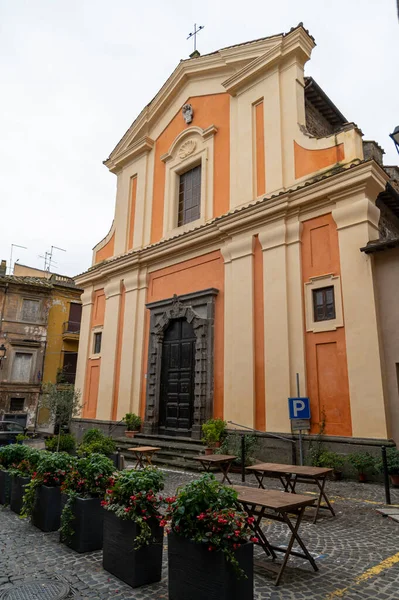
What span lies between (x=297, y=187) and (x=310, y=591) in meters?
9.10

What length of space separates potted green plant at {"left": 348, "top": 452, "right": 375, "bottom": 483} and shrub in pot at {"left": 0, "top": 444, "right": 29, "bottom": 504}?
595 centimetres

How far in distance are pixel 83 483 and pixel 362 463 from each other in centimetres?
552

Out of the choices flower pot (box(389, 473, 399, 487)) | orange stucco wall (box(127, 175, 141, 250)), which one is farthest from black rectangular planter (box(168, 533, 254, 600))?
orange stucco wall (box(127, 175, 141, 250))

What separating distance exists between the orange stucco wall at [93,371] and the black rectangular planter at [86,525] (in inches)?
450

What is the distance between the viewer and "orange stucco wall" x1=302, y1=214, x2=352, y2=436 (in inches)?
345

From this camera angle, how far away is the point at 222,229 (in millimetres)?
12086

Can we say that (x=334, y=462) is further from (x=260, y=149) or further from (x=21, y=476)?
(x=260, y=149)

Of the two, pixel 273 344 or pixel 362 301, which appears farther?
pixel 273 344

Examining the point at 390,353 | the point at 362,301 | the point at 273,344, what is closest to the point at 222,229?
the point at 273,344

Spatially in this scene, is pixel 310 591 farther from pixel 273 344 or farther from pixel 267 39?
pixel 267 39

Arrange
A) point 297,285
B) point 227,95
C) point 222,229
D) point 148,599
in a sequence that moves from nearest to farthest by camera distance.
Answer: point 148,599 < point 297,285 < point 222,229 < point 227,95

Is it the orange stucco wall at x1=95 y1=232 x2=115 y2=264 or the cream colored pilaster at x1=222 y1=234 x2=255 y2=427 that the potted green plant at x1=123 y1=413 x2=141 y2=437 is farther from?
the orange stucco wall at x1=95 y1=232 x2=115 y2=264

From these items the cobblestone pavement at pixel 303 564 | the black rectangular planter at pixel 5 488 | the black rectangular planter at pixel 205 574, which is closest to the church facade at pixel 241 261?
the cobblestone pavement at pixel 303 564

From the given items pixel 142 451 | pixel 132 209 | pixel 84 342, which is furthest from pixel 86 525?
pixel 132 209
